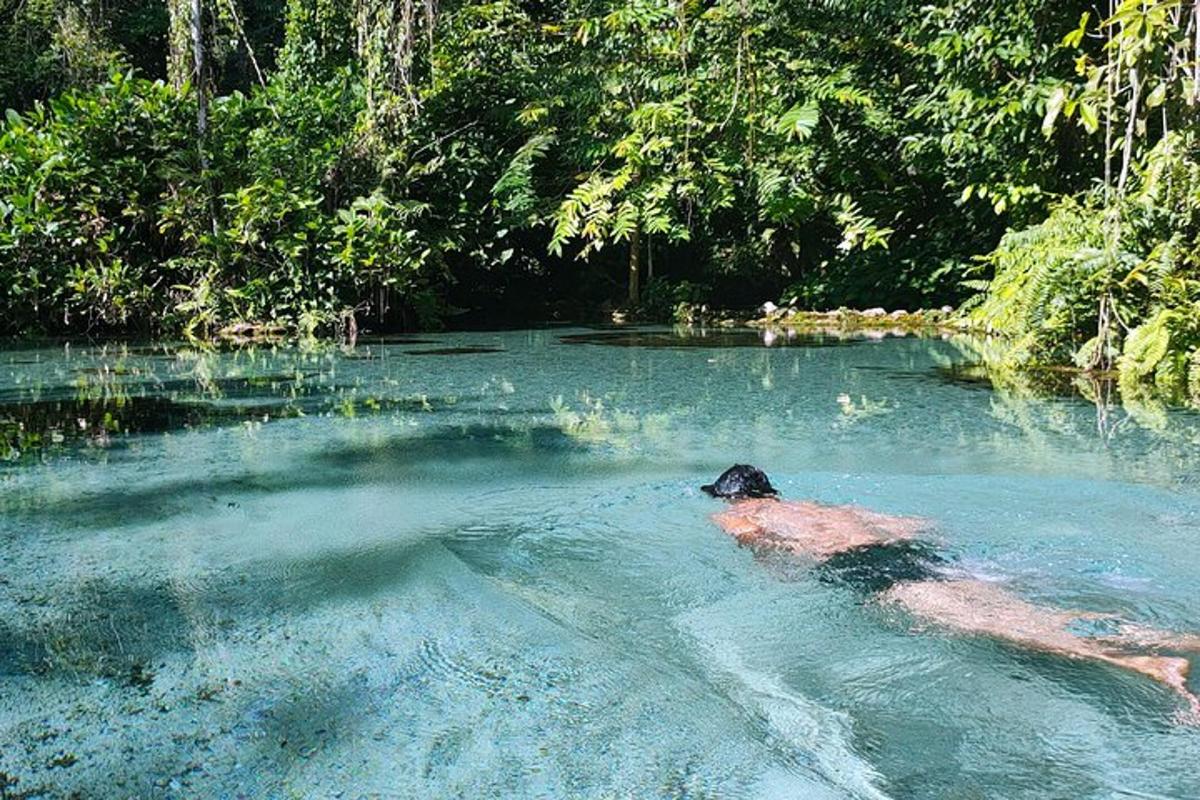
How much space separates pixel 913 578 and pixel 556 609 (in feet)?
3.37

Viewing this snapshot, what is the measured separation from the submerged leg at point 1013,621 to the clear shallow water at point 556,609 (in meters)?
0.08

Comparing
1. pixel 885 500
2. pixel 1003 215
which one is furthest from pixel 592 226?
pixel 885 500


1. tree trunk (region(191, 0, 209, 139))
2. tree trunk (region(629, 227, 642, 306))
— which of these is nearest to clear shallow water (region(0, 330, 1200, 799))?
tree trunk (region(191, 0, 209, 139))

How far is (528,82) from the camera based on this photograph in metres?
13.4

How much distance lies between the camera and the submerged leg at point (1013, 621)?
2354 millimetres

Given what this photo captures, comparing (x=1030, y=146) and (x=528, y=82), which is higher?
(x=528, y=82)

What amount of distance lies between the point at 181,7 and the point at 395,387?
5.93m

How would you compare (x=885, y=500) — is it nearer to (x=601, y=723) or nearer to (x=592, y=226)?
(x=601, y=723)

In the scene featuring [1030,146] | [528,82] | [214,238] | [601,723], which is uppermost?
[528,82]

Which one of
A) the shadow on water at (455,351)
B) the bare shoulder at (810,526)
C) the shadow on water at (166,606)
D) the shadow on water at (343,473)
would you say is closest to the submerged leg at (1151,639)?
the bare shoulder at (810,526)

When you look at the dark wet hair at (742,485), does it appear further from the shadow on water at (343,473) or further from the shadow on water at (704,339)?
the shadow on water at (704,339)

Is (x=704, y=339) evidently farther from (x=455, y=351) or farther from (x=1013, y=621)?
(x=1013, y=621)

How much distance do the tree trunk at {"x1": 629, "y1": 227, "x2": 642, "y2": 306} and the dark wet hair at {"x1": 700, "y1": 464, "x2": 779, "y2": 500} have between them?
34.1 feet

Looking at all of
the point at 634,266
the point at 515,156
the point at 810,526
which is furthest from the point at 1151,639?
the point at 634,266
